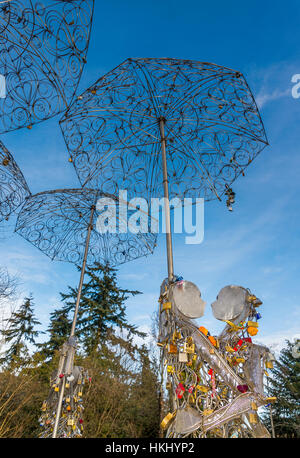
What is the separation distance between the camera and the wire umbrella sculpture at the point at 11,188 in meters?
5.70

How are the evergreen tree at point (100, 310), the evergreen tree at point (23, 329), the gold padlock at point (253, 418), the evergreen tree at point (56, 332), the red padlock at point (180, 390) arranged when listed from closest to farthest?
the gold padlock at point (253, 418) < the red padlock at point (180, 390) < the evergreen tree at point (100, 310) < the evergreen tree at point (56, 332) < the evergreen tree at point (23, 329)

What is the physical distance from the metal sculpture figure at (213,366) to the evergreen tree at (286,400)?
15724 millimetres

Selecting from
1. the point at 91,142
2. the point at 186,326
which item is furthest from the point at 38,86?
the point at 186,326

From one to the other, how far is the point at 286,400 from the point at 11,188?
18.8 meters

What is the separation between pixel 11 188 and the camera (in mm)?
6094

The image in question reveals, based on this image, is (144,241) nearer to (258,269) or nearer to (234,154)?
(258,269)

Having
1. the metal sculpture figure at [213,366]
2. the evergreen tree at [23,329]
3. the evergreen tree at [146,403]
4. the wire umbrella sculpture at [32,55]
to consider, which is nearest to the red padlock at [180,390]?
the metal sculpture figure at [213,366]

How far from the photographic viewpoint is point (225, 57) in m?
4.81

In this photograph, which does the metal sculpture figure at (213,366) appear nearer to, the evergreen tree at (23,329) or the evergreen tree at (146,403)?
the evergreen tree at (146,403)

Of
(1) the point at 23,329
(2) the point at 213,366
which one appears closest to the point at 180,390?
(2) the point at 213,366

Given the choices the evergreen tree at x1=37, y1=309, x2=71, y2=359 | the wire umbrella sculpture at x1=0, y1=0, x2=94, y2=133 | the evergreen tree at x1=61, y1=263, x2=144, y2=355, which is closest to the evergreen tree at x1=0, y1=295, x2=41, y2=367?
the evergreen tree at x1=37, y1=309, x2=71, y2=359

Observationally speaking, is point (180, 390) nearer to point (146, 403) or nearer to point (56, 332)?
point (146, 403)

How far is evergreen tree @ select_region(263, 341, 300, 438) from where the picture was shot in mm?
15336
